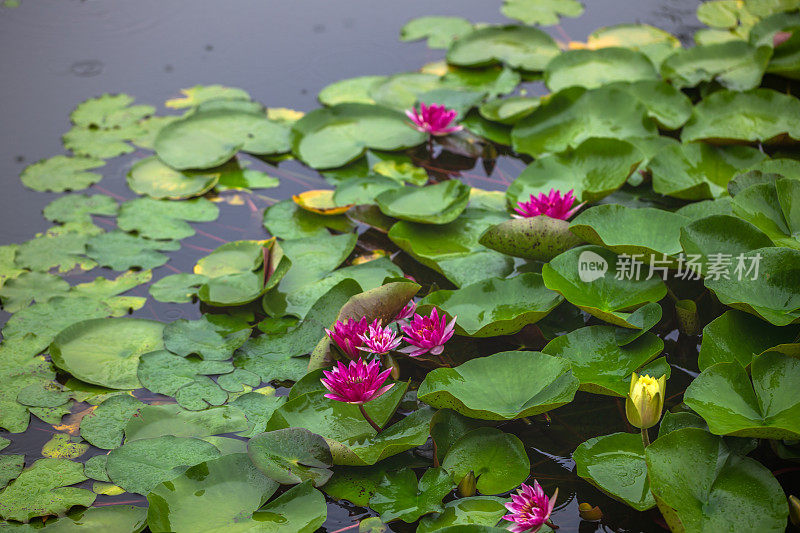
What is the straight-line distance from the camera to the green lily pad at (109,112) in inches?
121

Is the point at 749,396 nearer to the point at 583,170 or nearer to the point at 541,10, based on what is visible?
the point at 583,170

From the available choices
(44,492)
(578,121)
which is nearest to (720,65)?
(578,121)

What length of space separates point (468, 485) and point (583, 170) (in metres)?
1.34

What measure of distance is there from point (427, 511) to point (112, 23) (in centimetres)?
335

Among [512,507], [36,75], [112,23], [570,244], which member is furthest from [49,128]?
[512,507]

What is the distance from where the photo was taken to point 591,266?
1.98 metres

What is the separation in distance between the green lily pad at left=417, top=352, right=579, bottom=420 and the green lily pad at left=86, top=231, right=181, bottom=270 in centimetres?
119

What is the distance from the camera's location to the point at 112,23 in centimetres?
378

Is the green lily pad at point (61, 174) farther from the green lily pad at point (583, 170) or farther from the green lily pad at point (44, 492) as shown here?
the green lily pad at point (583, 170)

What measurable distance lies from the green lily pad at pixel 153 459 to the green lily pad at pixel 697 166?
1738 mm

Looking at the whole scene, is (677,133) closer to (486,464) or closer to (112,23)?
(486,464)

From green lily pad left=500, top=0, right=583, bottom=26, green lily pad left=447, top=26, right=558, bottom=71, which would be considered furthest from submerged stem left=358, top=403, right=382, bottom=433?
green lily pad left=500, top=0, right=583, bottom=26

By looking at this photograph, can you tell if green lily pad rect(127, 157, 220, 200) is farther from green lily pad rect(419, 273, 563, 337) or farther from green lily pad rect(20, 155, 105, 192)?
green lily pad rect(419, 273, 563, 337)

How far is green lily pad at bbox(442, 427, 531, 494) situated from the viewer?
5.26 feet
